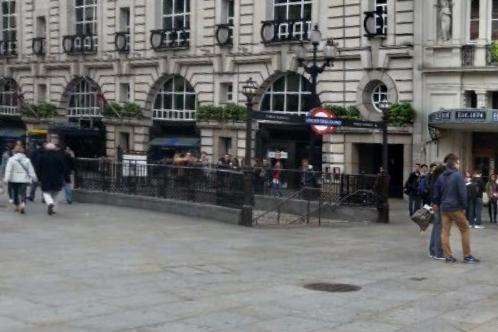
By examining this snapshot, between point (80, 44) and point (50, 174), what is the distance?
84.6ft

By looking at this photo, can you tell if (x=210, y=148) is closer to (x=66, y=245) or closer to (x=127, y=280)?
(x=66, y=245)

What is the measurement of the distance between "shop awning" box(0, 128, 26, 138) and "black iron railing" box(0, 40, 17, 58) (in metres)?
4.43

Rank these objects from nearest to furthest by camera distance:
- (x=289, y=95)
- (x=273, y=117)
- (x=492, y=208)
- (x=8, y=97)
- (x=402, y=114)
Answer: (x=273, y=117)
(x=492, y=208)
(x=402, y=114)
(x=289, y=95)
(x=8, y=97)

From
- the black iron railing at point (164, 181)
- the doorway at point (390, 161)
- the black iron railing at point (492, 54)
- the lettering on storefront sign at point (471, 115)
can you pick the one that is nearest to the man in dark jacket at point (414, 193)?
the lettering on storefront sign at point (471, 115)

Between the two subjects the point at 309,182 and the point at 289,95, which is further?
the point at 289,95

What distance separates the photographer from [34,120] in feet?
159

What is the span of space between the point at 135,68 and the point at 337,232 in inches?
999

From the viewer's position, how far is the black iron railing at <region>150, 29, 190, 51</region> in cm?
4062

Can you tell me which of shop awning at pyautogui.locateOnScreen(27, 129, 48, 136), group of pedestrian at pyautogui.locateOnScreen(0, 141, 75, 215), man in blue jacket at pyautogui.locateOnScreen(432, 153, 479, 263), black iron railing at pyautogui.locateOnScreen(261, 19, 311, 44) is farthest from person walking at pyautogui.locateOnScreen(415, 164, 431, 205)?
shop awning at pyautogui.locateOnScreen(27, 129, 48, 136)

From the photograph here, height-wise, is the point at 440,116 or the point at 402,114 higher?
the point at 402,114

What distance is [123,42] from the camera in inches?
1704

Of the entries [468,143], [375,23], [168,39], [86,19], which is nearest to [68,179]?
[375,23]

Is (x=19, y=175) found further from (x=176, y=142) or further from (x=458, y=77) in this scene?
(x=176, y=142)

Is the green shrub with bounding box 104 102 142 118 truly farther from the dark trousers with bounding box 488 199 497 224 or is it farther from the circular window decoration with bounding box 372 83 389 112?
the dark trousers with bounding box 488 199 497 224
